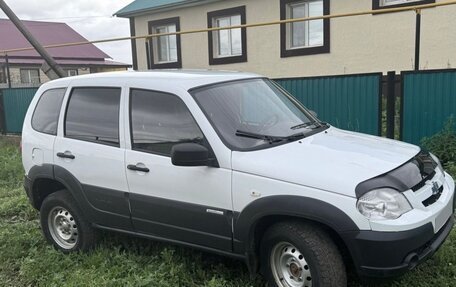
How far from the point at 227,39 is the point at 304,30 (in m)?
2.63

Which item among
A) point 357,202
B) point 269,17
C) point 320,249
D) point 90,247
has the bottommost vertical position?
point 90,247

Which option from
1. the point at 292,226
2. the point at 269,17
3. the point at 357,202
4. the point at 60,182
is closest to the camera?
the point at 357,202

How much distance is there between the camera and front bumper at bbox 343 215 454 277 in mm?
3043

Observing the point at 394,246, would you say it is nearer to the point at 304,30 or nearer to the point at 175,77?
the point at 175,77

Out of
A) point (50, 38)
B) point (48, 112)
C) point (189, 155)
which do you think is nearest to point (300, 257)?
point (189, 155)

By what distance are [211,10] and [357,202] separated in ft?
38.7

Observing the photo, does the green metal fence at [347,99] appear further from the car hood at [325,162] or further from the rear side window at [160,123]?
the rear side window at [160,123]

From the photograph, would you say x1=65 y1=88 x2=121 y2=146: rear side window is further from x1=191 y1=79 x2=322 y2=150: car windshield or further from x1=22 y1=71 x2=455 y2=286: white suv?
x1=191 y1=79 x2=322 y2=150: car windshield

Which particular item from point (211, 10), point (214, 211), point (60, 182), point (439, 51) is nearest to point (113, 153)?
point (60, 182)

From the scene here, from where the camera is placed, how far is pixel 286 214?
10.9ft

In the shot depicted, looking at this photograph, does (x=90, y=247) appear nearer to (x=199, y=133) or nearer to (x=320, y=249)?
(x=199, y=133)

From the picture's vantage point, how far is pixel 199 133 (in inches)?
148

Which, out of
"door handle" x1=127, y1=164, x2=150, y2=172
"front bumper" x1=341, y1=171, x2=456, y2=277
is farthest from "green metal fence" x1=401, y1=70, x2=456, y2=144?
"door handle" x1=127, y1=164, x2=150, y2=172

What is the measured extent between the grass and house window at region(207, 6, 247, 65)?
31.0 feet
